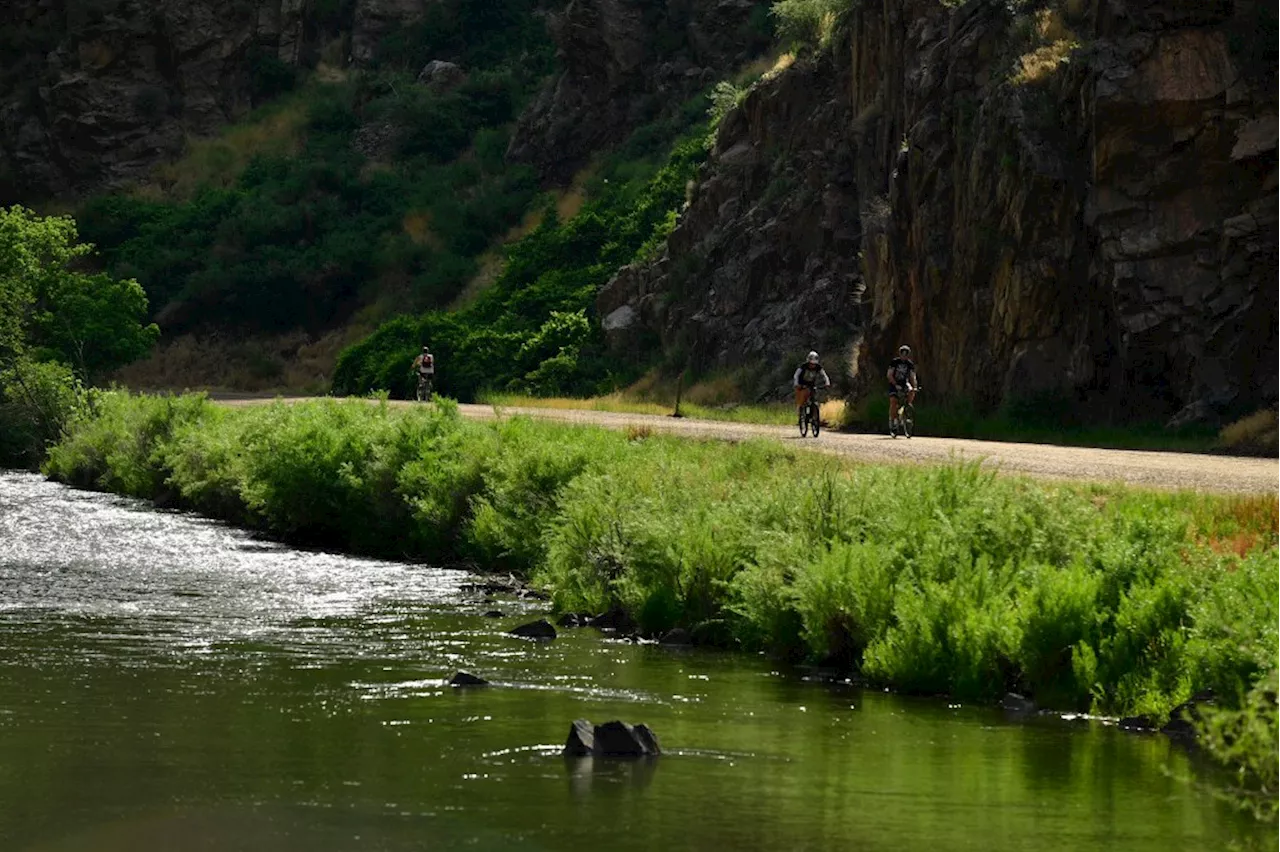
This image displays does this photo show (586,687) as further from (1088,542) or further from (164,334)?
(164,334)

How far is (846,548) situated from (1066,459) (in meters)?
10.8

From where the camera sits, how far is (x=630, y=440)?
103ft

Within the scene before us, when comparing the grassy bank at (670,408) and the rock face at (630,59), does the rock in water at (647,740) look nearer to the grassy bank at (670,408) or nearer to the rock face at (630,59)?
the grassy bank at (670,408)

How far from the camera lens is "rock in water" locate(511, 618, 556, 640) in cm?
2027

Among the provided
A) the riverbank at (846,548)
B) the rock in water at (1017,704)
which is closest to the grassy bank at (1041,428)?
the riverbank at (846,548)

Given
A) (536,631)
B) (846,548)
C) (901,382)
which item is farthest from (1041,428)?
(846,548)

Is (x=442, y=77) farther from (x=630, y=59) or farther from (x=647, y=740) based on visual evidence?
(x=647, y=740)

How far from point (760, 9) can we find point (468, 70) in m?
17.7

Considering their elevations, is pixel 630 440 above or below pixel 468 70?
below

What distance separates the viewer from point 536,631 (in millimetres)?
20312

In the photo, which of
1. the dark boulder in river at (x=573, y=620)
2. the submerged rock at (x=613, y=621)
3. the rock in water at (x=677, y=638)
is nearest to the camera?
the rock in water at (x=677, y=638)

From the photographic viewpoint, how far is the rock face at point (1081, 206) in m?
35.7

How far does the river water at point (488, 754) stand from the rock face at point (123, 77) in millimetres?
69382

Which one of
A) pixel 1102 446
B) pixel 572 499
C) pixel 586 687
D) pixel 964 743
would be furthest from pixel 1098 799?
pixel 1102 446
